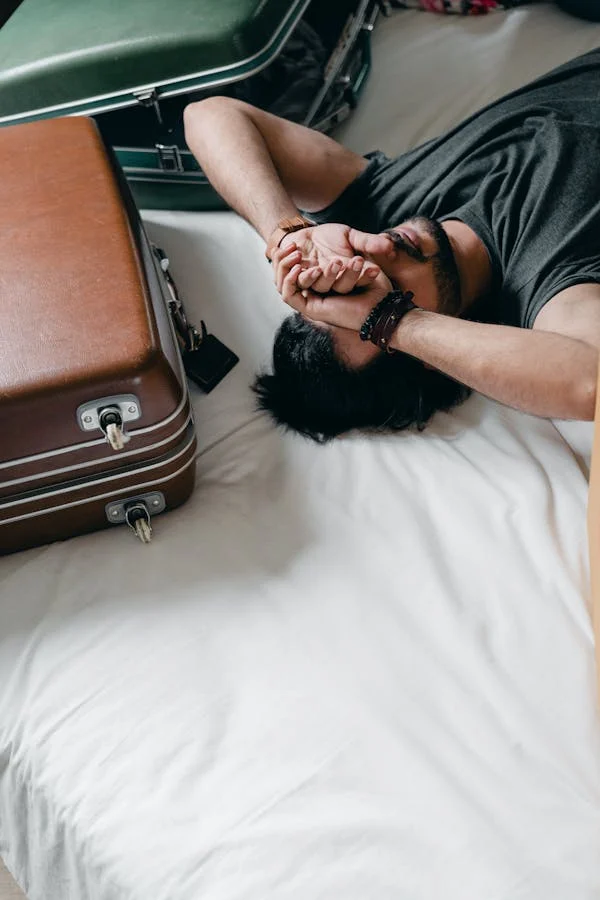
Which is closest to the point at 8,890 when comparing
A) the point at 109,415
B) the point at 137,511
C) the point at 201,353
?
the point at 137,511

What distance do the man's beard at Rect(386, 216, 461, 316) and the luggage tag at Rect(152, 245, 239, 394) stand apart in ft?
1.00

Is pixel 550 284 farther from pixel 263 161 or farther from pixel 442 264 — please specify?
pixel 263 161

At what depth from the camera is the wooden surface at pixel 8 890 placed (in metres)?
1.12

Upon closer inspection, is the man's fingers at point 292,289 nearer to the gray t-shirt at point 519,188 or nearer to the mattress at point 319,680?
the mattress at point 319,680

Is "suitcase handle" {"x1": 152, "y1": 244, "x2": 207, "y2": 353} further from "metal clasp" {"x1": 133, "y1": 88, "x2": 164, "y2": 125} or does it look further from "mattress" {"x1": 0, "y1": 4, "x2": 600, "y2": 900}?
"metal clasp" {"x1": 133, "y1": 88, "x2": 164, "y2": 125}

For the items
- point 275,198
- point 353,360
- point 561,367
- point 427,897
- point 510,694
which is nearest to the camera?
point 427,897

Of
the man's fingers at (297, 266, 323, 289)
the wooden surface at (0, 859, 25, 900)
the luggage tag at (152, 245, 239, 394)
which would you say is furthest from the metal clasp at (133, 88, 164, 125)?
the wooden surface at (0, 859, 25, 900)

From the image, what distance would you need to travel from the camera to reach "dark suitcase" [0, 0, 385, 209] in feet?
4.34

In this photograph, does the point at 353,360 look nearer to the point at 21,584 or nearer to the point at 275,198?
the point at 275,198

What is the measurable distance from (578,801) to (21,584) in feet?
2.27

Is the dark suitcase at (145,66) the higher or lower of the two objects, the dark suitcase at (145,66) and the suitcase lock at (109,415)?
the higher

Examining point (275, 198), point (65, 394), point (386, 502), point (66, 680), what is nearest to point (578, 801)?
point (386, 502)

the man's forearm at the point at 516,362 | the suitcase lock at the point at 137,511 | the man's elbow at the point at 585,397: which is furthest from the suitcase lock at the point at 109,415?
the man's elbow at the point at 585,397

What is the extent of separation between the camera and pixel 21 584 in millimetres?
1049
